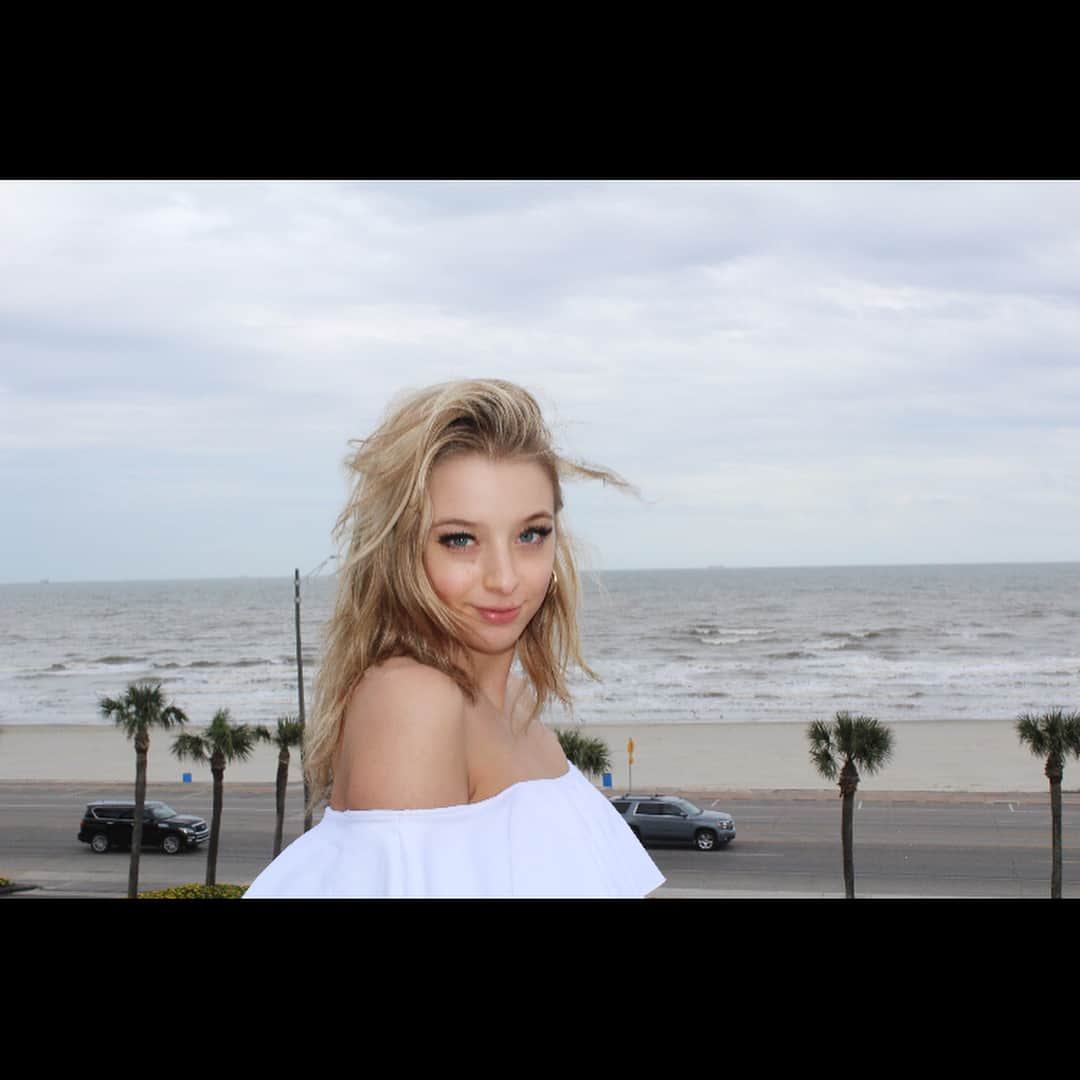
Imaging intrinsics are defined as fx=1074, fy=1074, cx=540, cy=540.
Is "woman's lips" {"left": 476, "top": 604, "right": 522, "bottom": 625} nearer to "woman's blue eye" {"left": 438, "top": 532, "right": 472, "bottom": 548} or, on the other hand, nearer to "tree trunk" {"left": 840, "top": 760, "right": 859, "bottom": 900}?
"woman's blue eye" {"left": 438, "top": 532, "right": 472, "bottom": 548}

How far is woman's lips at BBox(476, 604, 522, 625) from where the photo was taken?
159 cm

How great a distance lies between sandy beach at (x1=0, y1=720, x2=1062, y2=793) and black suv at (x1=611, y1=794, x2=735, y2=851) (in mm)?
6727

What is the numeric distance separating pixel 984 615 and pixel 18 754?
60531 millimetres

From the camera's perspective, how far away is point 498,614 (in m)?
1.60

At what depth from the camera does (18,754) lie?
32875mm

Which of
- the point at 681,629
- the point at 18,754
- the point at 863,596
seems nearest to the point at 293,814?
the point at 18,754

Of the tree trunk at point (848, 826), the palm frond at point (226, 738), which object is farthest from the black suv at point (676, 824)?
the palm frond at point (226, 738)

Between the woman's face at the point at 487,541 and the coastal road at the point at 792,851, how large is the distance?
14.7 m

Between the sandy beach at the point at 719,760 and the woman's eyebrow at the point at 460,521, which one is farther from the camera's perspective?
the sandy beach at the point at 719,760

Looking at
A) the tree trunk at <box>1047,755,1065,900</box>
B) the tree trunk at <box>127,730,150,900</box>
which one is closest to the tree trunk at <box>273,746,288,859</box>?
the tree trunk at <box>127,730,150,900</box>

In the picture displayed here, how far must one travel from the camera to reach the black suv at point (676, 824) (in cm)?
1858

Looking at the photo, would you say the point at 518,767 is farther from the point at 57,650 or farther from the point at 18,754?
the point at 57,650

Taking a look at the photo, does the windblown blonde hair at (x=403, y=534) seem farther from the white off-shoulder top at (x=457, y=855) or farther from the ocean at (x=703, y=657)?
the ocean at (x=703, y=657)
